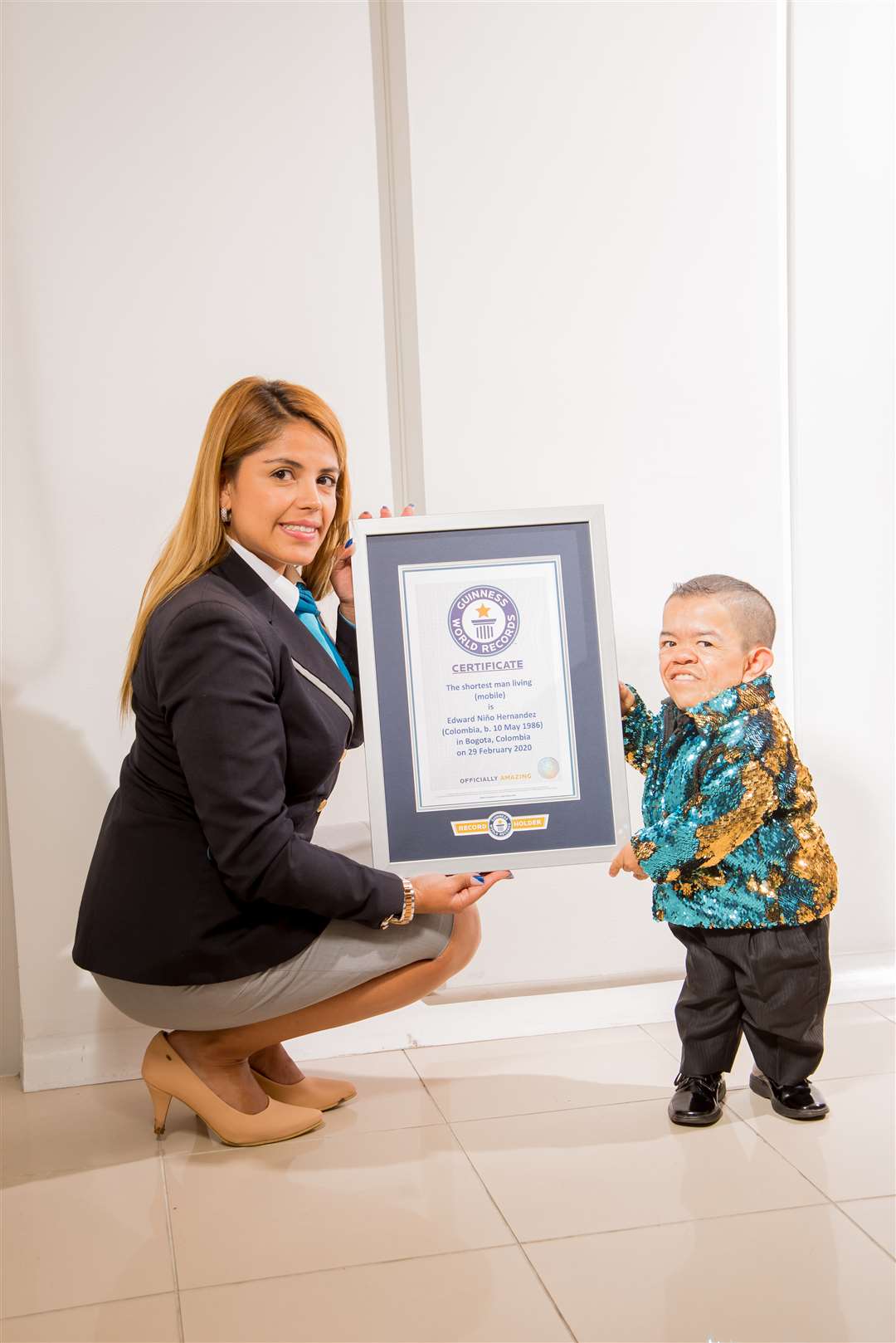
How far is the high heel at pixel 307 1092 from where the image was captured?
2.28m

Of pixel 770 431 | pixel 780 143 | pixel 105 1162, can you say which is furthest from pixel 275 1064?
pixel 780 143

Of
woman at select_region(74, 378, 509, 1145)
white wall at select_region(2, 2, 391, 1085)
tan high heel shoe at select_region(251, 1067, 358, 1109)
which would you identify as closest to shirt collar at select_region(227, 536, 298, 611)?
woman at select_region(74, 378, 509, 1145)

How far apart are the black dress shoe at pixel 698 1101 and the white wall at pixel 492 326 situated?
1.66 ft

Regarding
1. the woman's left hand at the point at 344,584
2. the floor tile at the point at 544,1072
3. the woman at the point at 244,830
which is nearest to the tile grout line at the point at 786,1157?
the floor tile at the point at 544,1072

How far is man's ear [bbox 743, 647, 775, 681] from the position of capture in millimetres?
2109

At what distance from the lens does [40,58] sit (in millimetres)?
2381

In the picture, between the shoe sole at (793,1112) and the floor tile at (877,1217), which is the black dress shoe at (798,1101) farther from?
the floor tile at (877,1217)

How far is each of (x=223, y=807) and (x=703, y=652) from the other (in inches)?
33.4

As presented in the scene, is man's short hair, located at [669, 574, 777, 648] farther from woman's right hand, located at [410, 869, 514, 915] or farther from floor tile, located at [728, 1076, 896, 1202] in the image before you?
floor tile, located at [728, 1076, 896, 1202]

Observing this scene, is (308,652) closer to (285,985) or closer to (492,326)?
(285,985)

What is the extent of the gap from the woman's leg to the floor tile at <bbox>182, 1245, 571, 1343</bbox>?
485mm

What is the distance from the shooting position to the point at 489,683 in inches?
78.9

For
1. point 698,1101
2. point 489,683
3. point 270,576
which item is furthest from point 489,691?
point 698,1101

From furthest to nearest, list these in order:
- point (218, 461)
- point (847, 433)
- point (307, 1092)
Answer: point (847, 433) < point (307, 1092) < point (218, 461)
